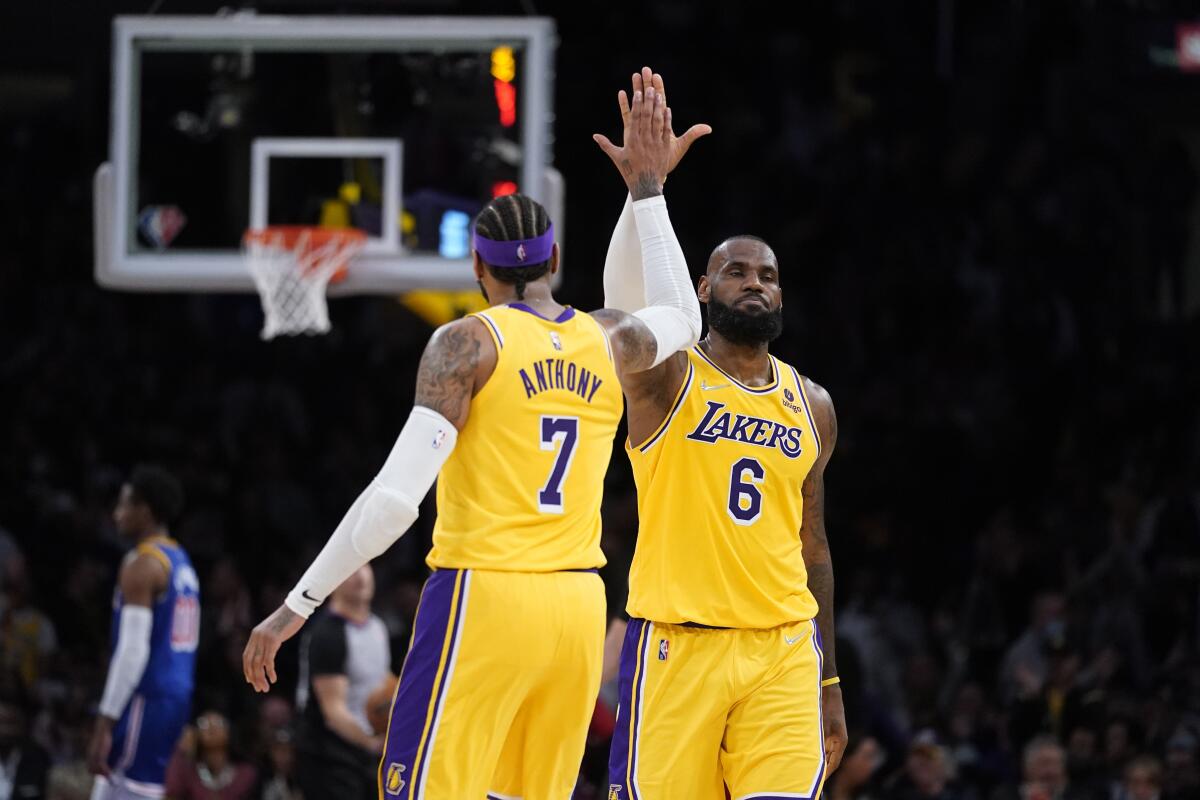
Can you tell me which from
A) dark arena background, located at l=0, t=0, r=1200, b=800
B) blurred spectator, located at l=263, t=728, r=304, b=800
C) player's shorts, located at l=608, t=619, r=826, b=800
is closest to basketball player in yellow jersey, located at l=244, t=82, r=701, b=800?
player's shorts, located at l=608, t=619, r=826, b=800

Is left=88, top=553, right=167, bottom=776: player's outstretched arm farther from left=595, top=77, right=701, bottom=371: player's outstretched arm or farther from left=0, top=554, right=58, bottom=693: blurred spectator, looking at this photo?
left=595, top=77, right=701, bottom=371: player's outstretched arm

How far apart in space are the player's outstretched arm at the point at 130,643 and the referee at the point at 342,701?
112 centimetres

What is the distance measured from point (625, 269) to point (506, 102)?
160 inches

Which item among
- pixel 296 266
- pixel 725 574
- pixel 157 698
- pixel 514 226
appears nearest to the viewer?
pixel 514 226

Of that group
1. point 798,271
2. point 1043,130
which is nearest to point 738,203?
point 798,271

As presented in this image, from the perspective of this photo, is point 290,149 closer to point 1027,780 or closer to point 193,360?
point 1027,780

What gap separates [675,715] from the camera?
246 inches

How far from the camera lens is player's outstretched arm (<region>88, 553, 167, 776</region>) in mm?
9789

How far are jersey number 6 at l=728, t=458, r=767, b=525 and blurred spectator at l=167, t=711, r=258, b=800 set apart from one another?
229 inches

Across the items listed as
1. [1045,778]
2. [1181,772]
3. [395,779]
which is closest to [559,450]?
[395,779]

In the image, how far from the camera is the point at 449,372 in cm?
535

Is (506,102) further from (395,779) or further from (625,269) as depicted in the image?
(395,779)

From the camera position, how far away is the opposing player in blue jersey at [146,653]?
9.82 meters

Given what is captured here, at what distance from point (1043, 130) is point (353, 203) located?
9.66 metres
